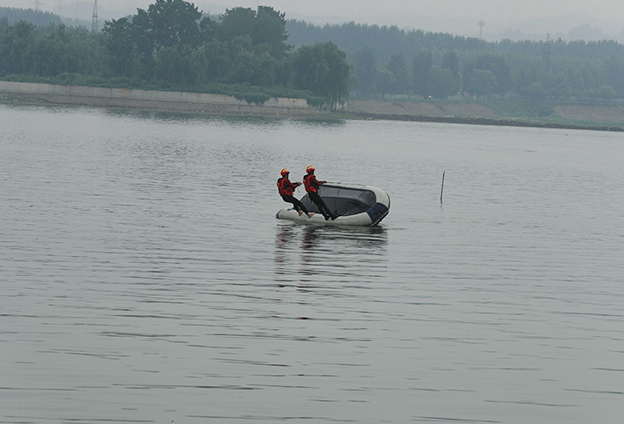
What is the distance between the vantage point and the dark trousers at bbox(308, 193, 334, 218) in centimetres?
3095

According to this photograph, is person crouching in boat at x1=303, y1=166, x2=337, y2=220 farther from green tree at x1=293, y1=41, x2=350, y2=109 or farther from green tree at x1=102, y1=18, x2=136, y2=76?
green tree at x1=102, y1=18, x2=136, y2=76

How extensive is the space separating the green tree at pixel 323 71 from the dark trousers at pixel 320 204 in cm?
14377

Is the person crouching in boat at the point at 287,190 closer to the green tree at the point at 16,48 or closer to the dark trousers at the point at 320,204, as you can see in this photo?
the dark trousers at the point at 320,204

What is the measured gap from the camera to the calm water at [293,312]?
1205cm

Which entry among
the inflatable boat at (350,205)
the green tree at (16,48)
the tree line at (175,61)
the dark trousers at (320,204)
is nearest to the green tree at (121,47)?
the tree line at (175,61)

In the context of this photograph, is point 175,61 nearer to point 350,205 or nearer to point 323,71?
point 323,71

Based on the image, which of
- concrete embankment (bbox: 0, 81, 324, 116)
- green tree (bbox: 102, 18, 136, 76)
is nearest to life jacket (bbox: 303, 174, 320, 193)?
concrete embankment (bbox: 0, 81, 324, 116)

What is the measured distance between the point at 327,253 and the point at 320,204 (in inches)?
222

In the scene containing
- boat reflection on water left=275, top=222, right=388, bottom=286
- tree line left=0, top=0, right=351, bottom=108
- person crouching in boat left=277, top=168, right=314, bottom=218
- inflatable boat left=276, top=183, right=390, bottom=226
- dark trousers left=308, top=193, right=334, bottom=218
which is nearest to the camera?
boat reflection on water left=275, top=222, right=388, bottom=286

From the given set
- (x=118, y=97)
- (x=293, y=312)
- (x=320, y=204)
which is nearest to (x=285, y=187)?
A: (x=320, y=204)

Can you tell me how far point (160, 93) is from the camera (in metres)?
176

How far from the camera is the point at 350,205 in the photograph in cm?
3322

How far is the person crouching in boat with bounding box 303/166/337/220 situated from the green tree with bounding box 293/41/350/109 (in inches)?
5662

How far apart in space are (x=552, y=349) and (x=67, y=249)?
14207 millimetres
